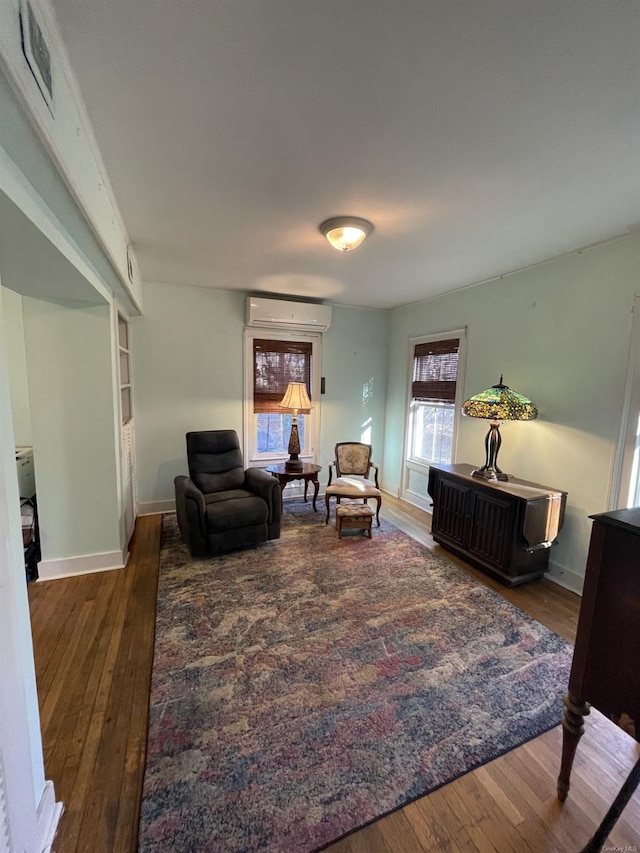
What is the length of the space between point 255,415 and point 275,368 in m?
0.63

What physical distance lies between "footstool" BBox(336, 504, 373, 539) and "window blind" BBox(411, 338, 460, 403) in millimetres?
1565

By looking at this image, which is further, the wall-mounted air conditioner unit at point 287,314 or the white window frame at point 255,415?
the white window frame at point 255,415

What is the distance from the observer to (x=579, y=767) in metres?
1.44

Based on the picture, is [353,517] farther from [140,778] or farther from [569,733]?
[140,778]

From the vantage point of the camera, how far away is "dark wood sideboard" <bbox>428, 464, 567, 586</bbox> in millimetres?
2594

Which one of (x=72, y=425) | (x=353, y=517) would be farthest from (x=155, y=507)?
(x=353, y=517)

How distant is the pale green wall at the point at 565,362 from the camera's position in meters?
2.45

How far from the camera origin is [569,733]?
1.27 metres

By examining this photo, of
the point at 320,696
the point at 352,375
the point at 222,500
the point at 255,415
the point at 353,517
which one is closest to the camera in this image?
the point at 320,696

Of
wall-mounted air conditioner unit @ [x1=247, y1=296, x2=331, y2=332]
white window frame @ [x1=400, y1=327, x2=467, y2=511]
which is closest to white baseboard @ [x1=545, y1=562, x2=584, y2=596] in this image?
white window frame @ [x1=400, y1=327, x2=467, y2=511]

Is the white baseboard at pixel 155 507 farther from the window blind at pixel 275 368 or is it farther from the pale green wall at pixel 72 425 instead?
the window blind at pixel 275 368

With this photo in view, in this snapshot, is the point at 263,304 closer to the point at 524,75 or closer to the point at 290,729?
the point at 524,75

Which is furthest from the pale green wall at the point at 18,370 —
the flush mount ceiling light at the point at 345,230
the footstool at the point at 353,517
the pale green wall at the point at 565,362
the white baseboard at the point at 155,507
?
the pale green wall at the point at 565,362

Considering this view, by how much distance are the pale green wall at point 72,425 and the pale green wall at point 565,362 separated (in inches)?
129
